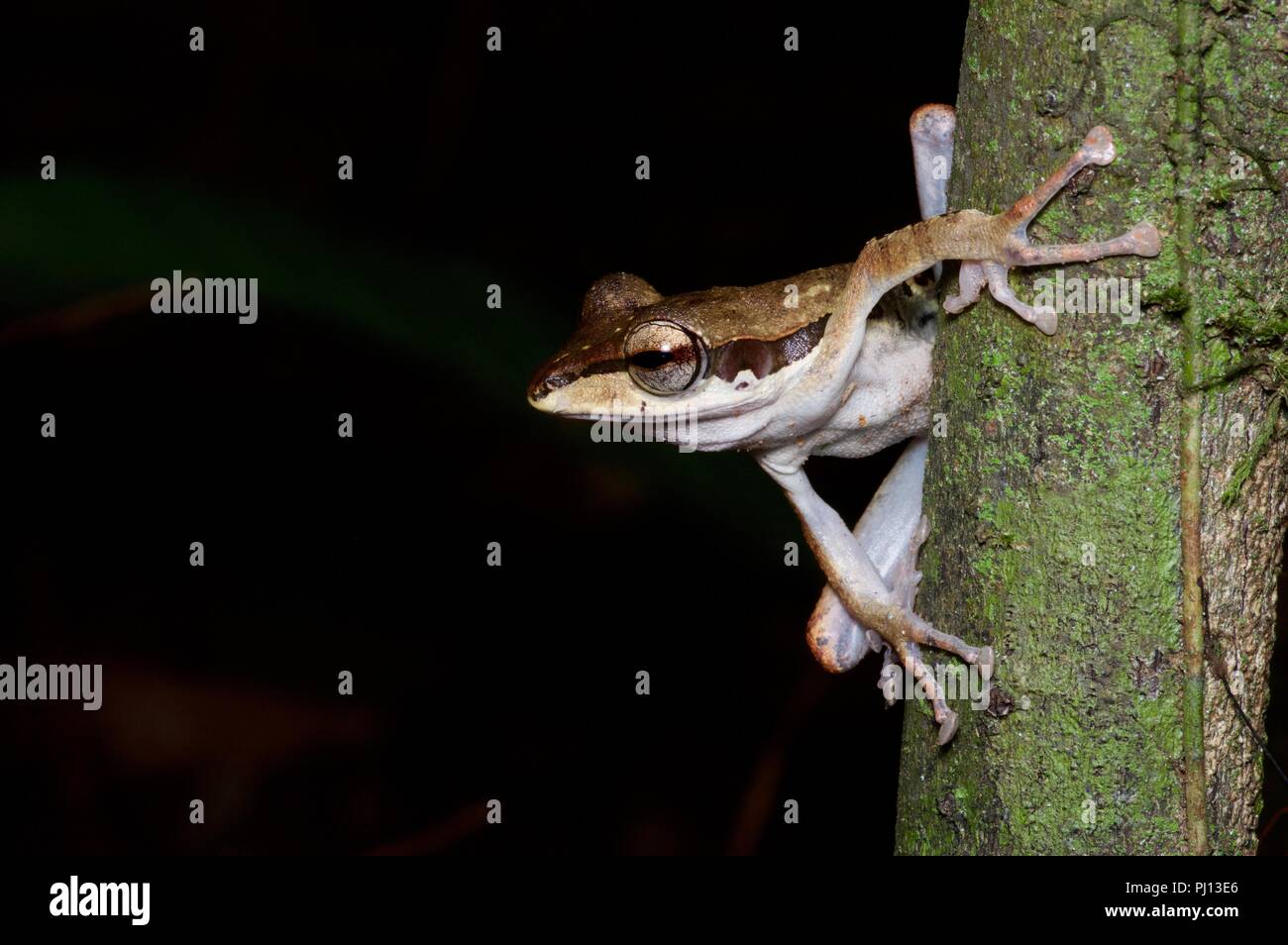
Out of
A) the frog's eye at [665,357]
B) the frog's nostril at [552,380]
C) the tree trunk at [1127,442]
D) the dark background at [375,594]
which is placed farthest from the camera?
the dark background at [375,594]

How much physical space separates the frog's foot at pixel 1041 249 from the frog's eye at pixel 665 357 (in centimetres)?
75

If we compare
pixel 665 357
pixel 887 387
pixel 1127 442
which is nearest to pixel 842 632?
pixel 887 387

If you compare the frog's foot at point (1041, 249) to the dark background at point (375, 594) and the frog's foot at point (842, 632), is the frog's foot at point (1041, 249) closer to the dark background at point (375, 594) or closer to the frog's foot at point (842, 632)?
the frog's foot at point (842, 632)

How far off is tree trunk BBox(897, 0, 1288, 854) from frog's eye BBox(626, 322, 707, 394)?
2.38 feet

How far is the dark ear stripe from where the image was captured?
2908 millimetres

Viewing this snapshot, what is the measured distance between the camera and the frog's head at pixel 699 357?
2891 millimetres

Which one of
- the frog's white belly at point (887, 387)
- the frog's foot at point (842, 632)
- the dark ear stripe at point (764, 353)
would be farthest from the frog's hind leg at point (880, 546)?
the dark ear stripe at point (764, 353)

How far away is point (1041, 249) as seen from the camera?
206 cm

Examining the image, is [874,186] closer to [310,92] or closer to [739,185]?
[739,185]

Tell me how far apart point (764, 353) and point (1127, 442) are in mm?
1079

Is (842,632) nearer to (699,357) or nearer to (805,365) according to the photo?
(805,365)

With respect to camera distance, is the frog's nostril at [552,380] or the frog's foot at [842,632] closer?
the frog's nostril at [552,380]

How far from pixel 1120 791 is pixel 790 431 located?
51.3 inches

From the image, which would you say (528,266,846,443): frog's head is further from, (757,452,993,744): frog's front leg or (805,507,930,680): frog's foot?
(805,507,930,680): frog's foot
